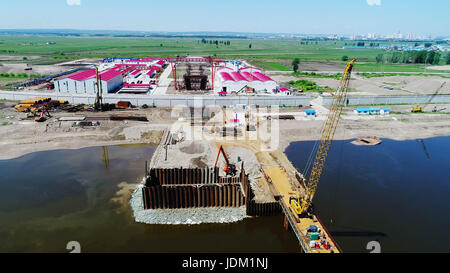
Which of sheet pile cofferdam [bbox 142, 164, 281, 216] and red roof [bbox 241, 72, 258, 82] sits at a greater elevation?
red roof [bbox 241, 72, 258, 82]

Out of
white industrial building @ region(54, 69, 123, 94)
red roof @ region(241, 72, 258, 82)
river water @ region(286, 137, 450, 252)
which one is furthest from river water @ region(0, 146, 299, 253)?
red roof @ region(241, 72, 258, 82)

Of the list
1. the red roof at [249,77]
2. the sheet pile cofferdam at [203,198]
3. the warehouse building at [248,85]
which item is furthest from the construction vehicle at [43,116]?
the red roof at [249,77]

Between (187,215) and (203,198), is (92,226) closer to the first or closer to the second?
(187,215)

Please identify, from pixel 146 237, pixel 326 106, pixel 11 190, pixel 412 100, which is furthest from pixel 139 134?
pixel 412 100

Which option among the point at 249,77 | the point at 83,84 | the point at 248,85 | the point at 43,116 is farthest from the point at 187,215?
the point at 249,77

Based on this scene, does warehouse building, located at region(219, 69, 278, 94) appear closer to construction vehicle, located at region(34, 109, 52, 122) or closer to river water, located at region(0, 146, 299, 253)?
construction vehicle, located at region(34, 109, 52, 122)

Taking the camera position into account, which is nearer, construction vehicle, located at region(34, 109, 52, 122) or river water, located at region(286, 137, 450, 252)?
river water, located at region(286, 137, 450, 252)

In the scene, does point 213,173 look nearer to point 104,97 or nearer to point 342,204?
point 342,204
